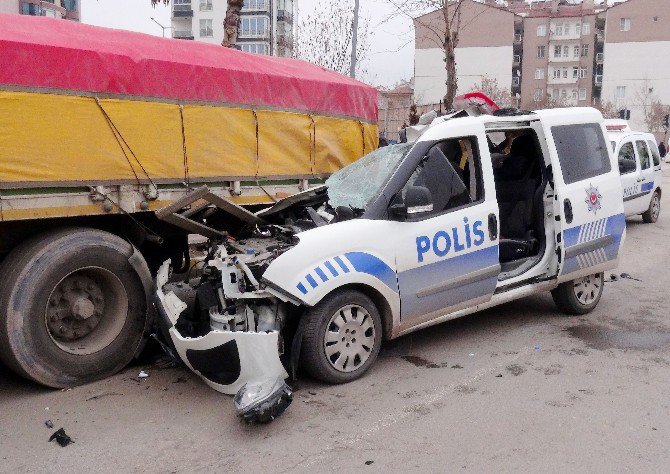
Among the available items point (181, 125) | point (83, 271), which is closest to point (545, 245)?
point (181, 125)

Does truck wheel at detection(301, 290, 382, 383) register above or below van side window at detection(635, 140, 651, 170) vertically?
below

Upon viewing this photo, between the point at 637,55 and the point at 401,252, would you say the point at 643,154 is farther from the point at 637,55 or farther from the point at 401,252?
the point at 637,55

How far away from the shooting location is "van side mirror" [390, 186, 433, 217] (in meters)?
4.71

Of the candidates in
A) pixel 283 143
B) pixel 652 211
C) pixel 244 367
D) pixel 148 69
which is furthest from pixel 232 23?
pixel 652 211

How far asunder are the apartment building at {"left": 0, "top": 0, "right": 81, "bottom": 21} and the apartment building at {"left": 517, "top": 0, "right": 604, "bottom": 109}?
175ft

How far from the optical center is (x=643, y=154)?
42.8 ft

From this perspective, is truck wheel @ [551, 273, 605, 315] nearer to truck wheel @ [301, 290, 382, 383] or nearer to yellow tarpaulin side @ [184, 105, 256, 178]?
truck wheel @ [301, 290, 382, 383]

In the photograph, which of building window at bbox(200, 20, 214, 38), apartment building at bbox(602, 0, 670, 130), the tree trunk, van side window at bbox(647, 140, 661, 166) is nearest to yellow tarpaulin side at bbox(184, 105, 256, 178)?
the tree trunk

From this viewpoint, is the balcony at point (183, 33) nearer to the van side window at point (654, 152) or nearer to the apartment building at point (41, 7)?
the apartment building at point (41, 7)

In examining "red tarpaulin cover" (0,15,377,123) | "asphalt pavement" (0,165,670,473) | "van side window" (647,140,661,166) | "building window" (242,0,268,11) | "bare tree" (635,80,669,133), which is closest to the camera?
"asphalt pavement" (0,165,670,473)

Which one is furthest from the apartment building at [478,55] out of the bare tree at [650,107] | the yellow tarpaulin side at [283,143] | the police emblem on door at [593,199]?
the police emblem on door at [593,199]

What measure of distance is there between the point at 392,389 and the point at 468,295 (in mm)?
1143

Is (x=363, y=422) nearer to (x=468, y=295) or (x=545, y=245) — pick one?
(x=468, y=295)

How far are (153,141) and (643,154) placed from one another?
11196mm
